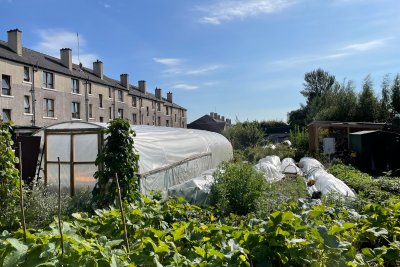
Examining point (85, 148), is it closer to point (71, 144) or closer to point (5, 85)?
point (71, 144)

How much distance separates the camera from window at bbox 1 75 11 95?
26594 mm

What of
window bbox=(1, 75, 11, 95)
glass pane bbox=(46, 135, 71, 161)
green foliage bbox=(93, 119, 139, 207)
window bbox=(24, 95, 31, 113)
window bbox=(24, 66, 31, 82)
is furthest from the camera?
window bbox=(24, 66, 31, 82)

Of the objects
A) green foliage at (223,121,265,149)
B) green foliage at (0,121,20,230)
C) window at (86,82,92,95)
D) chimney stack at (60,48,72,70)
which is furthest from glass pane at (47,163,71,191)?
window at (86,82,92,95)

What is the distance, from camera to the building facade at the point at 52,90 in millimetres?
27172

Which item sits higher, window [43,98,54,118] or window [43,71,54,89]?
window [43,71,54,89]

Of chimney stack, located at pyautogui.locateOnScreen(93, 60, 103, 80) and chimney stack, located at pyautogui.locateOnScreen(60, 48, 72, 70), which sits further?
chimney stack, located at pyautogui.locateOnScreen(93, 60, 103, 80)

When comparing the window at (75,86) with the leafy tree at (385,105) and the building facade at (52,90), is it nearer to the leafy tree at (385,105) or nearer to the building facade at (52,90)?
the building facade at (52,90)

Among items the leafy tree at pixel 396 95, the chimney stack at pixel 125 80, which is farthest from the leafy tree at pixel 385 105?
the chimney stack at pixel 125 80

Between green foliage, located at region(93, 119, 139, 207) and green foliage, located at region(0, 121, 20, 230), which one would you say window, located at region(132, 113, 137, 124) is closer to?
green foliage, located at region(93, 119, 139, 207)

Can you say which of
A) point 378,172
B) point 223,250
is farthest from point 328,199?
point 378,172

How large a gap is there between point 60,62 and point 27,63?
6.67 meters

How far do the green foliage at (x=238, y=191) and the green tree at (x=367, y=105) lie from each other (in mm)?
21878

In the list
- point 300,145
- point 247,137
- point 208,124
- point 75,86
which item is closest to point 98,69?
point 75,86

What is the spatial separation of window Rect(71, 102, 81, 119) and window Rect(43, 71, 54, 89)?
3376 millimetres
